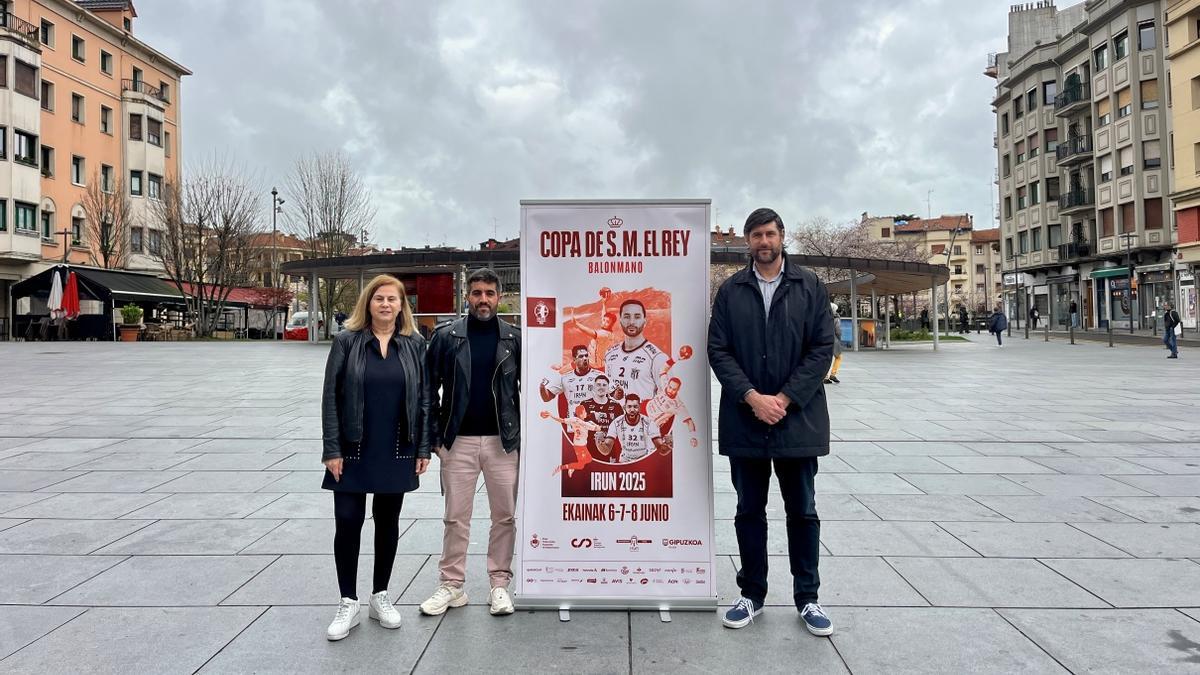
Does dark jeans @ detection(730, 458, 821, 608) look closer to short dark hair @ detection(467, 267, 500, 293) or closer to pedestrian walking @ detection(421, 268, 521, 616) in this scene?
pedestrian walking @ detection(421, 268, 521, 616)

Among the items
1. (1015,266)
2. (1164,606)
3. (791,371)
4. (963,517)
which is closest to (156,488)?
(791,371)

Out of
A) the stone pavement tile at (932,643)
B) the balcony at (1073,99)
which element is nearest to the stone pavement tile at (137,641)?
the stone pavement tile at (932,643)

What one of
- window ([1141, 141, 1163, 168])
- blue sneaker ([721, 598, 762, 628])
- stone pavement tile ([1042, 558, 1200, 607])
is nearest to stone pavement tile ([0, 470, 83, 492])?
blue sneaker ([721, 598, 762, 628])

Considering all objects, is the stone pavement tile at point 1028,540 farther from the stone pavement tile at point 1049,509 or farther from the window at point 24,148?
the window at point 24,148

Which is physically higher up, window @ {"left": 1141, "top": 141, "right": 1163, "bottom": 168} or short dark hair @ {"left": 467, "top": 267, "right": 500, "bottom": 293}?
window @ {"left": 1141, "top": 141, "right": 1163, "bottom": 168}

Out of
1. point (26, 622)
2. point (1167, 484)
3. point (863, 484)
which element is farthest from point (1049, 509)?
point (26, 622)

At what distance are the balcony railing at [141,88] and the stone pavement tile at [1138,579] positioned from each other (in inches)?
2134

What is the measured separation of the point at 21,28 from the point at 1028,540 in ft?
159

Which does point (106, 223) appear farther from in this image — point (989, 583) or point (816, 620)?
point (989, 583)

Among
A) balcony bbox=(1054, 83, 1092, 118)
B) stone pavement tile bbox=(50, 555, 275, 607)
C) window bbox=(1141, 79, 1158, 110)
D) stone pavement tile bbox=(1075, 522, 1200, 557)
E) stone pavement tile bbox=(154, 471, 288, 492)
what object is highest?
balcony bbox=(1054, 83, 1092, 118)

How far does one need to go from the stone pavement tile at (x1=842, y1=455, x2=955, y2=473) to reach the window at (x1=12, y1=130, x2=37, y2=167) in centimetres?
4334

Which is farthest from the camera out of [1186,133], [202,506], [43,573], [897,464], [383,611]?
[1186,133]

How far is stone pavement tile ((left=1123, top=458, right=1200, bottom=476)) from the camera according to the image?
6.75 meters

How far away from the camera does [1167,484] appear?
6215 millimetres
